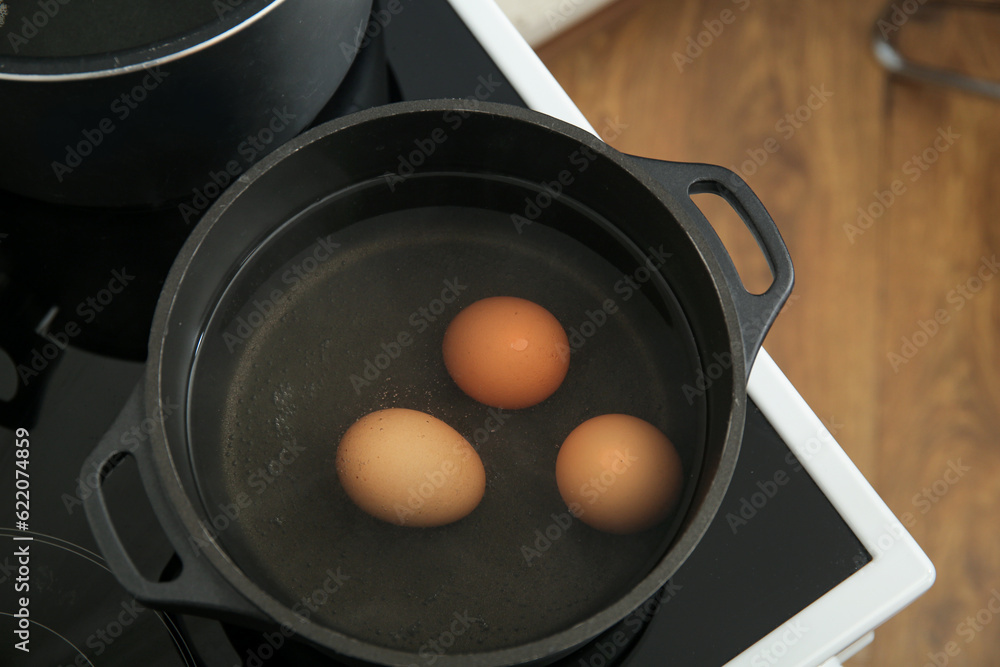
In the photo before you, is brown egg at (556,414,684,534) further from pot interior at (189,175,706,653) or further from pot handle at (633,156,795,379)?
pot handle at (633,156,795,379)

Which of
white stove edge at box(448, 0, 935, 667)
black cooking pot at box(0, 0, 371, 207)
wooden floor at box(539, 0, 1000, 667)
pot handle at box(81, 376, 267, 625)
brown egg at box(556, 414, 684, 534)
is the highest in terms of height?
black cooking pot at box(0, 0, 371, 207)

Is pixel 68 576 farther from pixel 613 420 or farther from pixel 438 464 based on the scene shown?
pixel 613 420

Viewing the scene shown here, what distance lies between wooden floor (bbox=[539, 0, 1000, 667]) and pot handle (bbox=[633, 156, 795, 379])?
2.87 feet

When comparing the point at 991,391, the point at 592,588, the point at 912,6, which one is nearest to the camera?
the point at 592,588

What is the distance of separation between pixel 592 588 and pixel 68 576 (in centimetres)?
39

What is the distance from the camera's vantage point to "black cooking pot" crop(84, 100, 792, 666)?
534 mm

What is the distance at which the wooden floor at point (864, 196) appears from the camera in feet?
4.51

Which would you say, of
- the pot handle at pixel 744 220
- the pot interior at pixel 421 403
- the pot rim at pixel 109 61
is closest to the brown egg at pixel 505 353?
the pot interior at pixel 421 403

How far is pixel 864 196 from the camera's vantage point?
58.6 inches

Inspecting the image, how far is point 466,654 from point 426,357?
27 cm

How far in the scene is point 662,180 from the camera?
22.9 inches

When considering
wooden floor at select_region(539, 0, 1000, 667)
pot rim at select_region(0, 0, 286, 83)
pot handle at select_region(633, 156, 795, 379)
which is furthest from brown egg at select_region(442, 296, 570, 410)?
wooden floor at select_region(539, 0, 1000, 667)

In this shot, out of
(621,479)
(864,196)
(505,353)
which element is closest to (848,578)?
(621,479)

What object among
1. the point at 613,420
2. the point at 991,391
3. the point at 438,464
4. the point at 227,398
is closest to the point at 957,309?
the point at 991,391
